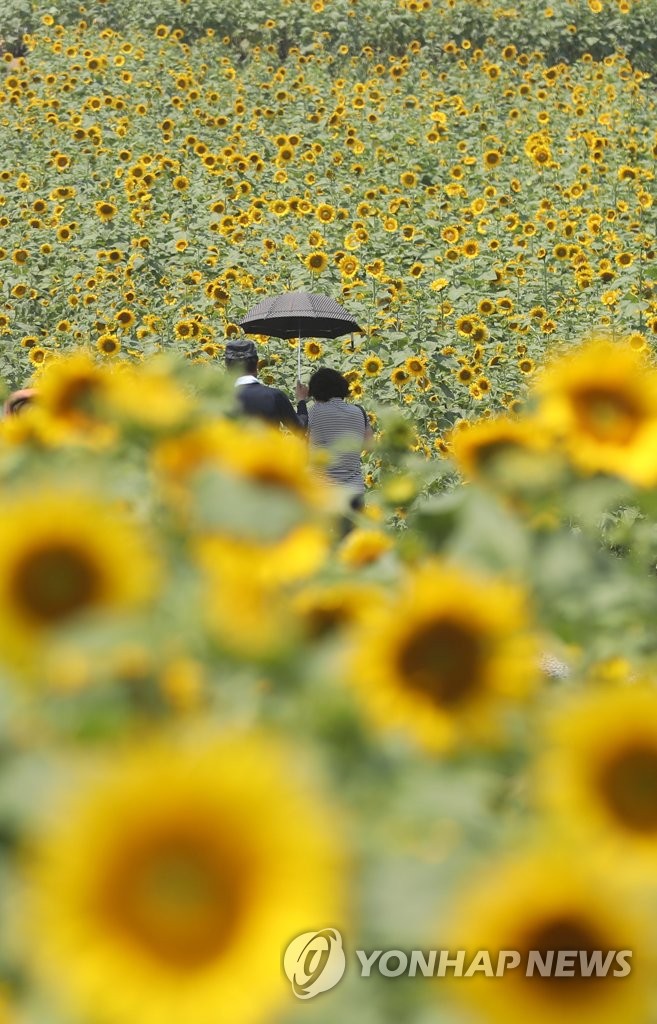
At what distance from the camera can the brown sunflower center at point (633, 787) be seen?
1146 millimetres

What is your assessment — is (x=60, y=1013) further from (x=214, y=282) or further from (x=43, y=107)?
(x=43, y=107)

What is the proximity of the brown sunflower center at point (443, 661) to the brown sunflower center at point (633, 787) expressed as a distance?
5.8 inches

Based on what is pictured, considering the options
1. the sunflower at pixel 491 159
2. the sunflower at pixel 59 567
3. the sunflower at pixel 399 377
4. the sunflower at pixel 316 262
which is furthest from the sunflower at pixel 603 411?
the sunflower at pixel 491 159

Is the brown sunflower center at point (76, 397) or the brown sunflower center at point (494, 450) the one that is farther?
the brown sunflower center at point (76, 397)

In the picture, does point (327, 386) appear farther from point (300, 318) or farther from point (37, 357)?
point (37, 357)

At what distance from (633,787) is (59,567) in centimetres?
56

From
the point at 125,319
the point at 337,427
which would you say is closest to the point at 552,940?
the point at 337,427

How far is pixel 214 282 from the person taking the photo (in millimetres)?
10422

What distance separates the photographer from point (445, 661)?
4.11 ft

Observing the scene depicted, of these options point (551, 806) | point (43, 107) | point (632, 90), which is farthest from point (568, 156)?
point (551, 806)

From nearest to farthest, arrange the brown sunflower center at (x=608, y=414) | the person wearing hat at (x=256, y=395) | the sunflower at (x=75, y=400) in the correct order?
the brown sunflower center at (x=608, y=414)
the sunflower at (x=75, y=400)
the person wearing hat at (x=256, y=395)

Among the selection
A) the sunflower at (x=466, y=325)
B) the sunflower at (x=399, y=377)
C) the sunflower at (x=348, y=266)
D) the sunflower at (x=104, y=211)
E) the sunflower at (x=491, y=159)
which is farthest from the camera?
the sunflower at (x=491, y=159)

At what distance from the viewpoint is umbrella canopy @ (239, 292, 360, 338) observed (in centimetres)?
861

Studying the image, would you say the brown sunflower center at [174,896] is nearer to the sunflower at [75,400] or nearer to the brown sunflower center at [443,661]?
the brown sunflower center at [443,661]
